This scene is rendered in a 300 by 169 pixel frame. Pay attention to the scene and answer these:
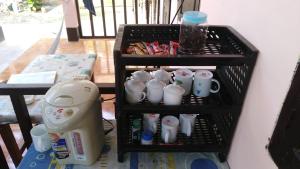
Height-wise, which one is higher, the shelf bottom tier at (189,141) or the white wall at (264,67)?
the white wall at (264,67)

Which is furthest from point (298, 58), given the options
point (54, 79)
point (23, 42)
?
point (23, 42)

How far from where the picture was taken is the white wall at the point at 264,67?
54 centimetres

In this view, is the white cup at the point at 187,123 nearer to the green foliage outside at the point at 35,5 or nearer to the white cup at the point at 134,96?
the white cup at the point at 134,96

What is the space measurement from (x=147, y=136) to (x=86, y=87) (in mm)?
288

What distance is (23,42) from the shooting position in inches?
129

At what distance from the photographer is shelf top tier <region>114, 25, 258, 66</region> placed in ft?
2.22

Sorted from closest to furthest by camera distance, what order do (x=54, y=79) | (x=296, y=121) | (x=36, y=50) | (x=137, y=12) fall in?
(x=296, y=121), (x=54, y=79), (x=36, y=50), (x=137, y=12)

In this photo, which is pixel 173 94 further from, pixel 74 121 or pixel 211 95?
pixel 74 121

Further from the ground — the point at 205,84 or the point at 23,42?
the point at 205,84

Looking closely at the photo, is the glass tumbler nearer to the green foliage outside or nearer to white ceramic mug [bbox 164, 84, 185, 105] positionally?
white ceramic mug [bbox 164, 84, 185, 105]

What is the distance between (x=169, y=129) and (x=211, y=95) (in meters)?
0.20

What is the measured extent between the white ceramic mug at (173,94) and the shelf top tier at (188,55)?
0.35ft

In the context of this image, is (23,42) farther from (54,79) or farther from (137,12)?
(54,79)

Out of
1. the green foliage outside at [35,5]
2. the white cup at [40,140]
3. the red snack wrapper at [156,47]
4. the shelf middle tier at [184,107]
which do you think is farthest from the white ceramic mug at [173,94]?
Result: the green foliage outside at [35,5]
